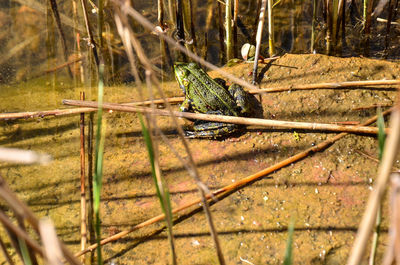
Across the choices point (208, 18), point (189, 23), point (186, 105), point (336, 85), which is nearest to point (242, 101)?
point (186, 105)

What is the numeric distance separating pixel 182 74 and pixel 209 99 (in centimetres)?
58

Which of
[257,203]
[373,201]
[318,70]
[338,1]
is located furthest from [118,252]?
[338,1]

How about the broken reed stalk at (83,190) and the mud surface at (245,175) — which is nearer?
the mud surface at (245,175)

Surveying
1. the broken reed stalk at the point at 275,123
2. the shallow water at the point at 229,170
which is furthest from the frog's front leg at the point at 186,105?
the broken reed stalk at the point at 275,123

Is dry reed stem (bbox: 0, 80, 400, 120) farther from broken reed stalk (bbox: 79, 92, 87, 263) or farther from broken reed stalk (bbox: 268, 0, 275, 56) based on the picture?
broken reed stalk (bbox: 268, 0, 275, 56)

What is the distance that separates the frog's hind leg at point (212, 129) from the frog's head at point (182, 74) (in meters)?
0.74

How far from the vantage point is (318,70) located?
4.18 meters

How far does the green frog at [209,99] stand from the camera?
3846mm

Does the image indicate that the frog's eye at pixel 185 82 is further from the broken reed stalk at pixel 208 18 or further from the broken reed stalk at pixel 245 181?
the broken reed stalk at pixel 245 181

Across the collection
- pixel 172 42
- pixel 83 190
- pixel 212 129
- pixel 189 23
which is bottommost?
pixel 83 190

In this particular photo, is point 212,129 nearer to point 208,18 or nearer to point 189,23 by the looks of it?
point 189,23

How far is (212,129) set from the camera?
3832 mm

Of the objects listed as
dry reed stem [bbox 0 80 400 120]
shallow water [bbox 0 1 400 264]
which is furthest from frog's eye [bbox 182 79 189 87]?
dry reed stem [bbox 0 80 400 120]

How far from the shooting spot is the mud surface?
10.2ft
